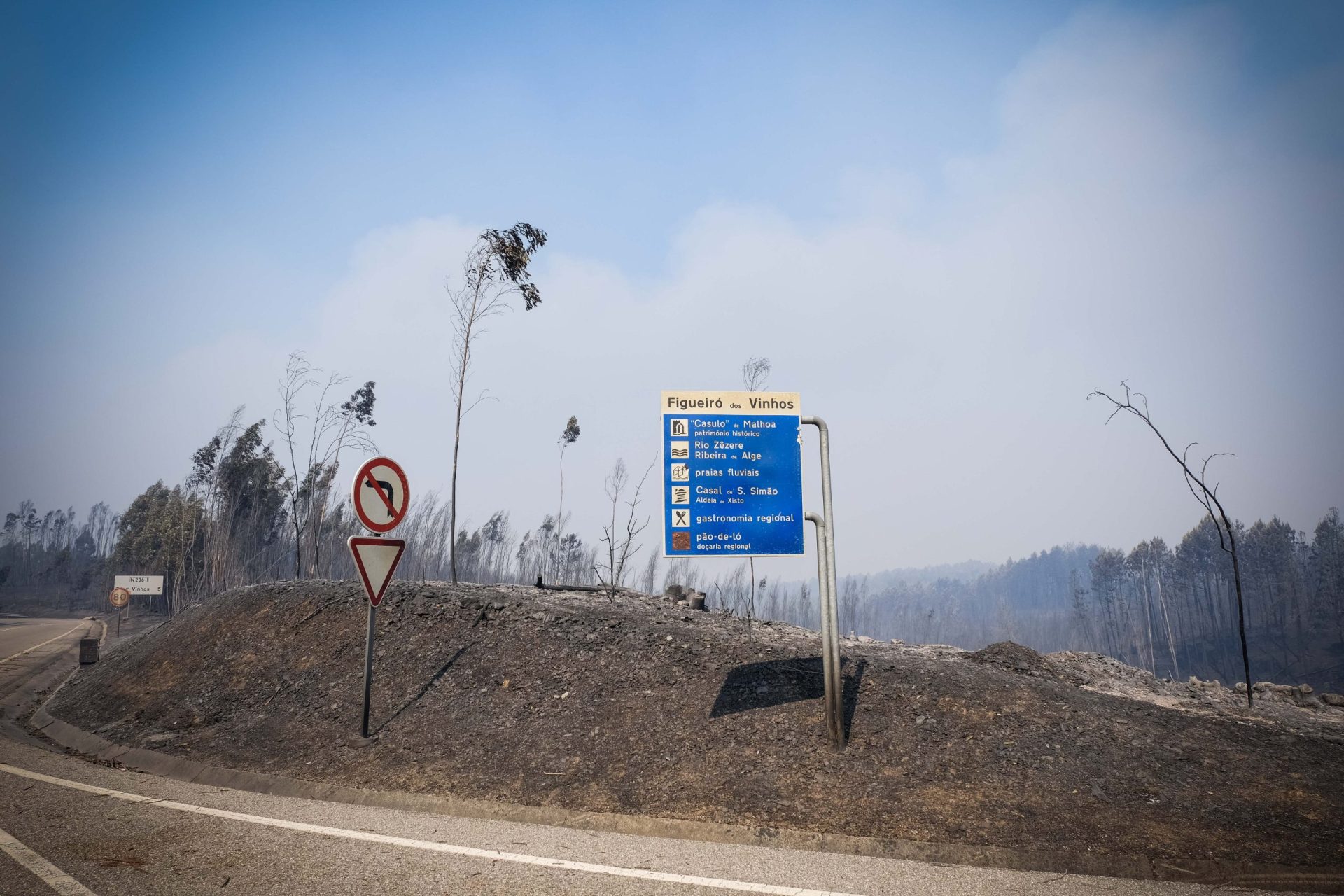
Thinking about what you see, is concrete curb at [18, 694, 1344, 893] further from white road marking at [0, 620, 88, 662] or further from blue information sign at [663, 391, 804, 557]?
white road marking at [0, 620, 88, 662]

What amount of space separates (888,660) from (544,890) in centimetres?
645

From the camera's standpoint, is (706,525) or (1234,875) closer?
(1234,875)

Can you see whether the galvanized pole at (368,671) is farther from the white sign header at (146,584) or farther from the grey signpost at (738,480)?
the white sign header at (146,584)

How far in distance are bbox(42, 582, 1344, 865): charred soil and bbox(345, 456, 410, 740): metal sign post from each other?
1.33 metres

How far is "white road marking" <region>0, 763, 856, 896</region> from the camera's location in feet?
15.0

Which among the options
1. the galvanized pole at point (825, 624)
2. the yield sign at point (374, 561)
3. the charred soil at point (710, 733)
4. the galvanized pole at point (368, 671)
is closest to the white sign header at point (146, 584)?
the charred soil at point (710, 733)

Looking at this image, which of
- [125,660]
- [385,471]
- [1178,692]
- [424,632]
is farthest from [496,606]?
[1178,692]

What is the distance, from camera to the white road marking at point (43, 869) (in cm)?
425

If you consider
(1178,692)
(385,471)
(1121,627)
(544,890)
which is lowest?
(1121,627)

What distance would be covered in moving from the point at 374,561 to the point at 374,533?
333 mm

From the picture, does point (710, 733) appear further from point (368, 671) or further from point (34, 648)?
point (34, 648)

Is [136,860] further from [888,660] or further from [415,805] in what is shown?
[888,660]

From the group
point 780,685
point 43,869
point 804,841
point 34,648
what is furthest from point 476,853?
point 34,648

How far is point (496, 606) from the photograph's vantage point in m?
11.6
